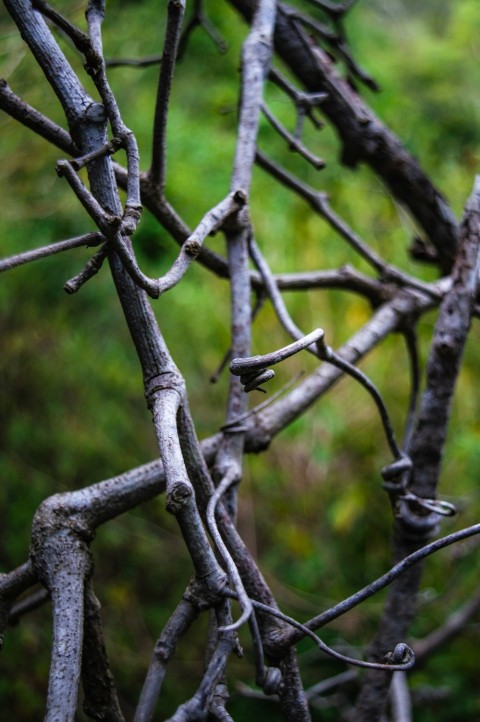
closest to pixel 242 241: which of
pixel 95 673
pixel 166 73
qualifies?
pixel 166 73

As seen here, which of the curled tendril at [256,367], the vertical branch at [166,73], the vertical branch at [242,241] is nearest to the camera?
the curled tendril at [256,367]

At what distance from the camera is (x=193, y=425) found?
471 mm

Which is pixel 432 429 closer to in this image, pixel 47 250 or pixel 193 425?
pixel 193 425

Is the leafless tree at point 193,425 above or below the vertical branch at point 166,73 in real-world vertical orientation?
below

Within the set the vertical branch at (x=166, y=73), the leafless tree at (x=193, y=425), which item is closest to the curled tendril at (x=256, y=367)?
the leafless tree at (x=193, y=425)

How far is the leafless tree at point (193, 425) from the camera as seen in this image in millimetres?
394

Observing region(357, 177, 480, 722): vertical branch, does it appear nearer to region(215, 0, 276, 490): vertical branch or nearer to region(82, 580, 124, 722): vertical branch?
region(215, 0, 276, 490): vertical branch

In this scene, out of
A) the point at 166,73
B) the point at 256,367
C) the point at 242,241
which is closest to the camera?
the point at 256,367

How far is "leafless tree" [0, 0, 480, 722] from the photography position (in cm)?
39

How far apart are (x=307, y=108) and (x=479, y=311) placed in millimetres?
310

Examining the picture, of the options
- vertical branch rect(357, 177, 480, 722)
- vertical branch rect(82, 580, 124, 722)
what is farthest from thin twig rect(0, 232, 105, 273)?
vertical branch rect(357, 177, 480, 722)

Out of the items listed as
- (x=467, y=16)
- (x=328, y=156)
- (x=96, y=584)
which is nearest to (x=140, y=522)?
(x=96, y=584)

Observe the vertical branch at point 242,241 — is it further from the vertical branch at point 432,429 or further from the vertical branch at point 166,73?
the vertical branch at point 432,429

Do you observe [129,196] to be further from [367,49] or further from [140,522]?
[367,49]
